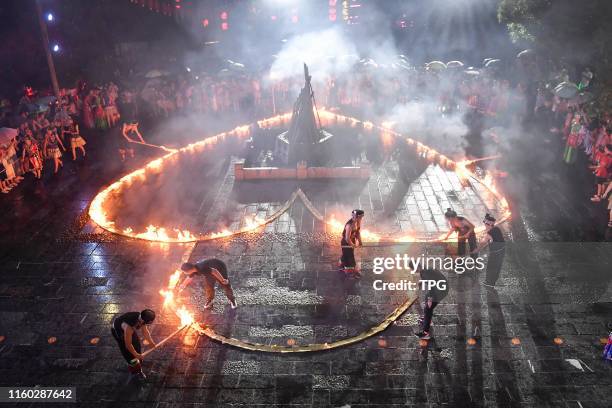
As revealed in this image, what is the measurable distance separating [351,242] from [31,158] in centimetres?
1295

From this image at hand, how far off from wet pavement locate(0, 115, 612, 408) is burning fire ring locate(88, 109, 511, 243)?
15.1 inches

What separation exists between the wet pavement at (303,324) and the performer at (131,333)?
1.48ft

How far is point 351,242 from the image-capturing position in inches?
384

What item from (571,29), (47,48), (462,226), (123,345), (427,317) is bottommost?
(427,317)

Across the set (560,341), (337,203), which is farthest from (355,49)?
(560,341)

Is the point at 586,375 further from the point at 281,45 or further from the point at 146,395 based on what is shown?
the point at 281,45

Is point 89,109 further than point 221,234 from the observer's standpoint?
Yes

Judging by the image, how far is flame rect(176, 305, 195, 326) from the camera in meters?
8.77

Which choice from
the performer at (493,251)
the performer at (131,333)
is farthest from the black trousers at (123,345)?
the performer at (493,251)

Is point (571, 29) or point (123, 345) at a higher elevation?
point (571, 29)

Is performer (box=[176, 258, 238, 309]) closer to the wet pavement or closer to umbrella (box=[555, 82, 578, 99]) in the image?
the wet pavement

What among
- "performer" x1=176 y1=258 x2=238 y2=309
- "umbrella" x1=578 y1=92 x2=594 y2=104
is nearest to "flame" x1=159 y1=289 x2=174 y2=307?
"performer" x1=176 y1=258 x2=238 y2=309

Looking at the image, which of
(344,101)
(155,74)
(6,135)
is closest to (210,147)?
(6,135)

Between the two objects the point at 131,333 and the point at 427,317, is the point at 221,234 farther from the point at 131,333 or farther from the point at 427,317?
the point at 427,317
